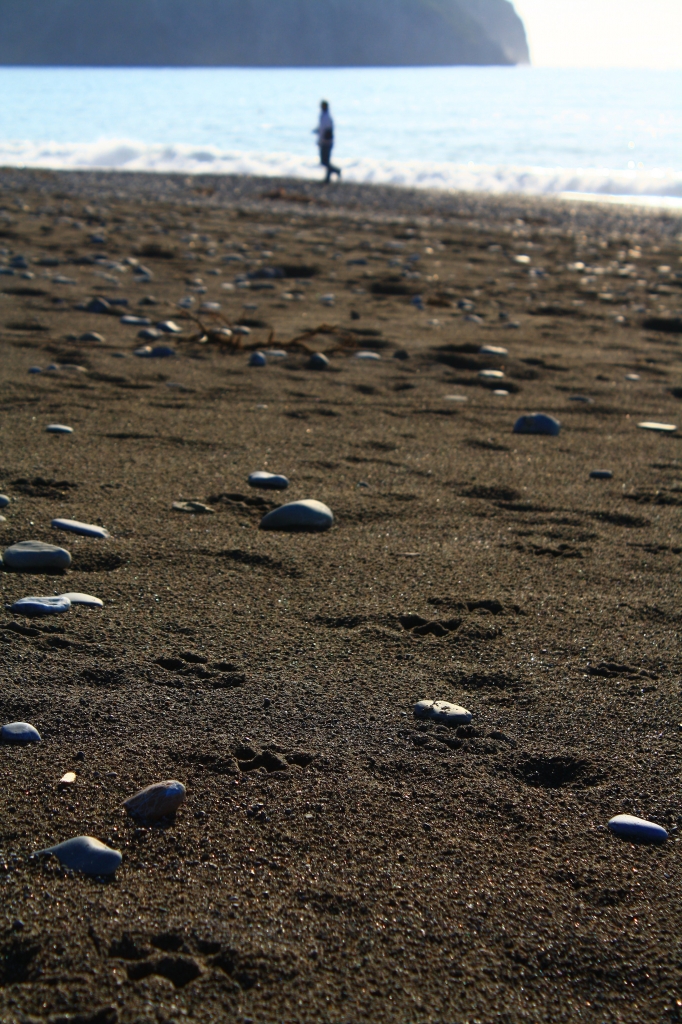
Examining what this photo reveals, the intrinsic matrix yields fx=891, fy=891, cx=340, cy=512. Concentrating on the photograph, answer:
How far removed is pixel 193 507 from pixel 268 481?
27cm

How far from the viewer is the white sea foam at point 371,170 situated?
17141mm

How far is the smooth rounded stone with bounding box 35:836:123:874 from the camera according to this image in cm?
116

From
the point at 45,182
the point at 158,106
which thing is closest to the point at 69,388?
the point at 45,182

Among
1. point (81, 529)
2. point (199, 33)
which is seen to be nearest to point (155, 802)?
point (81, 529)

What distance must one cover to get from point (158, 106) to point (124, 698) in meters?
45.6

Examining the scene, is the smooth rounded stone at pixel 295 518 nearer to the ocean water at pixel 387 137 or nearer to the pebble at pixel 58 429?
the pebble at pixel 58 429

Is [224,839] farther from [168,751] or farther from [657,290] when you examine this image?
[657,290]

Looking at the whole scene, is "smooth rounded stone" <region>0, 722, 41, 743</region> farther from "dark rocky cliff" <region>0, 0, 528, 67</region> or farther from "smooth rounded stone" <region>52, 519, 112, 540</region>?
"dark rocky cliff" <region>0, 0, 528, 67</region>

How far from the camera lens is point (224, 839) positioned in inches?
48.5

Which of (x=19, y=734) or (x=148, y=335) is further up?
(x=148, y=335)

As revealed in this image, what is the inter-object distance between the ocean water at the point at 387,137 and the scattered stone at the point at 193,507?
49.9 feet

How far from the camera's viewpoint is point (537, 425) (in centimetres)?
322

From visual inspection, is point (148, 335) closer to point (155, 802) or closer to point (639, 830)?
point (155, 802)

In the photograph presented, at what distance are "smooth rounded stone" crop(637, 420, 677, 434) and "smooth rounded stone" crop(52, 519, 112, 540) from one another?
6.90 ft
